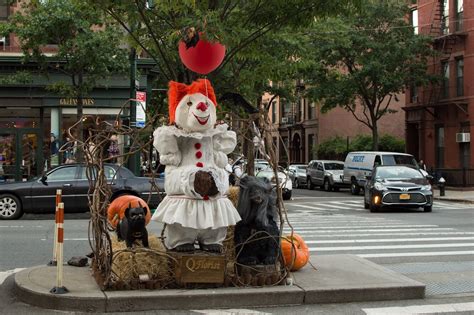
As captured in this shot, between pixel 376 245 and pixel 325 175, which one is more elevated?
pixel 325 175

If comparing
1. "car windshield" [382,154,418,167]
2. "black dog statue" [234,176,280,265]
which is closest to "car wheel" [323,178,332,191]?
"car windshield" [382,154,418,167]

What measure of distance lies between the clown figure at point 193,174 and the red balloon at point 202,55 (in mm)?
302

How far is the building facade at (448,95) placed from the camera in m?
30.8

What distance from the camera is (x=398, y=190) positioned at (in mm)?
18406

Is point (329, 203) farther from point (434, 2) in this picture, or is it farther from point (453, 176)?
point (434, 2)

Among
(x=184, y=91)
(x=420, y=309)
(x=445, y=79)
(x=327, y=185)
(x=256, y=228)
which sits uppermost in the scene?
(x=445, y=79)

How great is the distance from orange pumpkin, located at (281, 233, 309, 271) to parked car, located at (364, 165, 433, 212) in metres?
11.5

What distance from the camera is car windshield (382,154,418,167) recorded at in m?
27.0

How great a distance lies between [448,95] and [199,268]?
95.6 feet

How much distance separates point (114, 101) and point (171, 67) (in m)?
17.1

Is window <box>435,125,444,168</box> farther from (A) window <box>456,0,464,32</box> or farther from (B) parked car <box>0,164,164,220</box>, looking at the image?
(B) parked car <box>0,164,164,220</box>

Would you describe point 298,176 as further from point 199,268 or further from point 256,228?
point 199,268

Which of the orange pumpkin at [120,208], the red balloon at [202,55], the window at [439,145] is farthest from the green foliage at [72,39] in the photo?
the window at [439,145]

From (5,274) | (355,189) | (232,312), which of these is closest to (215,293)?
(232,312)
